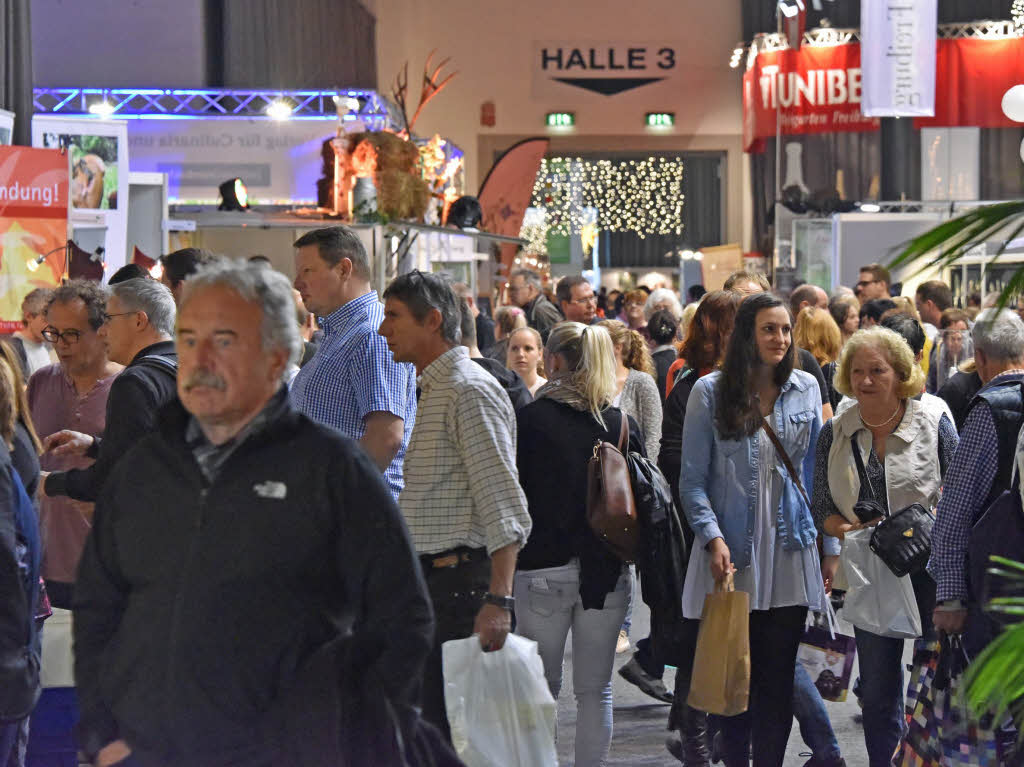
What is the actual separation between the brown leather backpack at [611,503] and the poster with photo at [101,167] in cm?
649

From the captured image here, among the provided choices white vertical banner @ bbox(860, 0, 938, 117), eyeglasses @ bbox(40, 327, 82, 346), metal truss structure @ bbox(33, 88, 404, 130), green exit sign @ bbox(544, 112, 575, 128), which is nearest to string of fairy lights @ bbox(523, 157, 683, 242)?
green exit sign @ bbox(544, 112, 575, 128)

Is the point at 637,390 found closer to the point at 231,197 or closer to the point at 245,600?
the point at 245,600

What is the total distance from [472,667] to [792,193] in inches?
960

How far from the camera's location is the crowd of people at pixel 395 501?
2.25m

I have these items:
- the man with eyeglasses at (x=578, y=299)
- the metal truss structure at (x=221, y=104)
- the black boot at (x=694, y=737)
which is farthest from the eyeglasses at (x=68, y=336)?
the metal truss structure at (x=221, y=104)

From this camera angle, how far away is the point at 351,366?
4.00 metres

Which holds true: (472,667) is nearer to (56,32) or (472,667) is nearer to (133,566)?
(133,566)

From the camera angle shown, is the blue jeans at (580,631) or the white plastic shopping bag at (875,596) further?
the white plastic shopping bag at (875,596)

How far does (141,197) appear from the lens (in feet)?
39.1

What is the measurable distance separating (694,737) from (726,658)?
22.2 inches

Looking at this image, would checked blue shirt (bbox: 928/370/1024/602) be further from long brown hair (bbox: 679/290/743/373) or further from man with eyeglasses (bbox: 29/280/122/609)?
man with eyeglasses (bbox: 29/280/122/609)

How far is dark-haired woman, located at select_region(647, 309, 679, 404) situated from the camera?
8.18 metres

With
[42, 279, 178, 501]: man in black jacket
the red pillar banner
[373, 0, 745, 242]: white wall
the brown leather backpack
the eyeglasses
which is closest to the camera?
[42, 279, 178, 501]: man in black jacket

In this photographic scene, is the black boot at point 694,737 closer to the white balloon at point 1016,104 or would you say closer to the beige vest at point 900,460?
the beige vest at point 900,460
